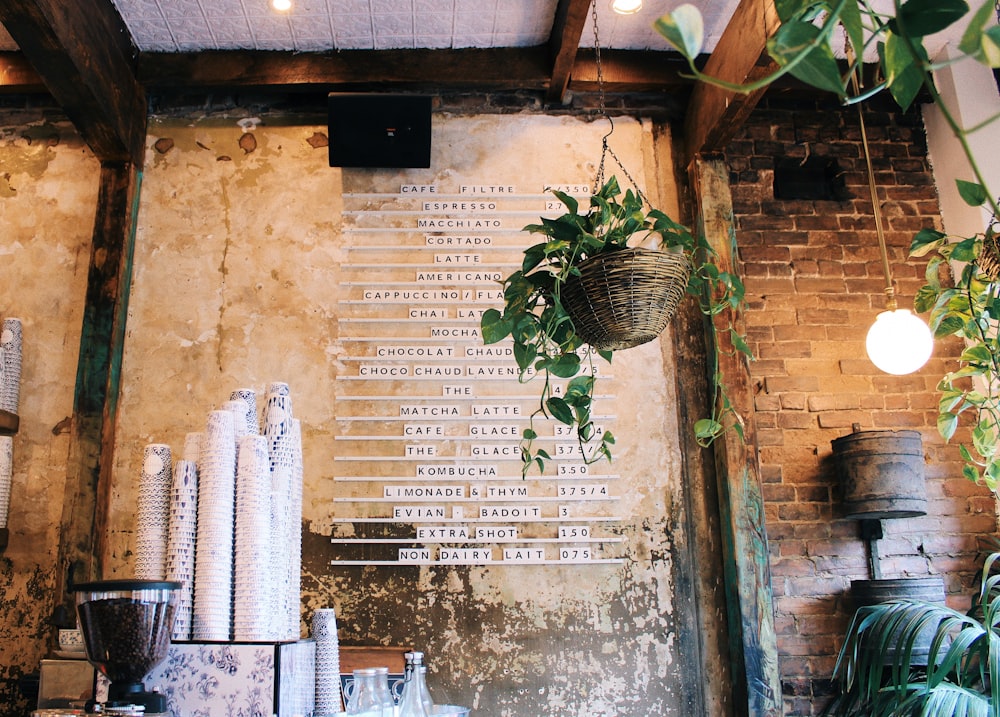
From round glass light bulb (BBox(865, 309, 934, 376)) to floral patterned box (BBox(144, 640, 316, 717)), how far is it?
1921mm

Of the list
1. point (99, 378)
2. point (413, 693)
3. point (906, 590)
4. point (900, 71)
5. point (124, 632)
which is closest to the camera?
point (900, 71)

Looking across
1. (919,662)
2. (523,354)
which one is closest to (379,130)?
(523,354)

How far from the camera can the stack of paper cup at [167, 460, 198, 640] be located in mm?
1859

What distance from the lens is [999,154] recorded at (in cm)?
344

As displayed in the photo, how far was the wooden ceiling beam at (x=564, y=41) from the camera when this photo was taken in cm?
294

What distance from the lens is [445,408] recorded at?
125 inches

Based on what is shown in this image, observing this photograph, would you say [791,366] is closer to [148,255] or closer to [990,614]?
[990,614]

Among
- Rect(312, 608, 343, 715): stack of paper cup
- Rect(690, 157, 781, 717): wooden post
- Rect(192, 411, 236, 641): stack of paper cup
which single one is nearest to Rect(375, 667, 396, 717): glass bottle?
Rect(312, 608, 343, 715): stack of paper cup

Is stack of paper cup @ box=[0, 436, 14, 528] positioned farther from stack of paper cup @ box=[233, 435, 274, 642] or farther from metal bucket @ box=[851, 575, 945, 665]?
metal bucket @ box=[851, 575, 945, 665]

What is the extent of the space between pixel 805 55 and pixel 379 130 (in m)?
2.90

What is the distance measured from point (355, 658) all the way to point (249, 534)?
105 cm

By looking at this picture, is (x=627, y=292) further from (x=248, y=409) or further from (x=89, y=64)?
(x=89, y=64)

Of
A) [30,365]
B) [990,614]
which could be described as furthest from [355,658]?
[990,614]

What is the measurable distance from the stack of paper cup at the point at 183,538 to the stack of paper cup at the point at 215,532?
15 millimetres
